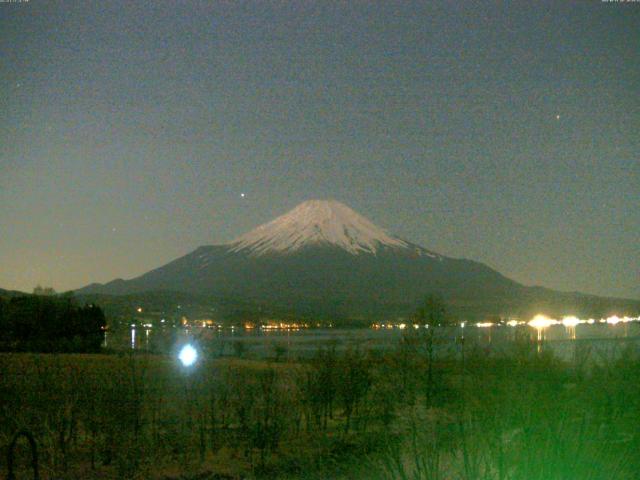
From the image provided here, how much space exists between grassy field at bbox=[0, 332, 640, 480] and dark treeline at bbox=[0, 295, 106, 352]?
24033 mm

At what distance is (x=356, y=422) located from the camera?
626 inches

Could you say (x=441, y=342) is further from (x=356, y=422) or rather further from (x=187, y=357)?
(x=187, y=357)

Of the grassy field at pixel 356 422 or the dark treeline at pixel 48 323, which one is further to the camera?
the dark treeline at pixel 48 323

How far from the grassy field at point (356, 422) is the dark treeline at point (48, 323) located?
24.0 m

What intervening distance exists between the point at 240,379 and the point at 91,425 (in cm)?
394

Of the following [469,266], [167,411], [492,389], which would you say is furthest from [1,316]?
[469,266]

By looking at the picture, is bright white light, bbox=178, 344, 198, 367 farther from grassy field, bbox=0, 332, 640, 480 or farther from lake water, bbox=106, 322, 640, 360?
grassy field, bbox=0, 332, 640, 480

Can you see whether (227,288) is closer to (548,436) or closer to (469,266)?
(469,266)

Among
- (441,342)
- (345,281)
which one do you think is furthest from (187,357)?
(345,281)

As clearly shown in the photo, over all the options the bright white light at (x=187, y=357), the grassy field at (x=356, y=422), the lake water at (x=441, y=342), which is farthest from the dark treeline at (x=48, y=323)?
the grassy field at (x=356, y=422)

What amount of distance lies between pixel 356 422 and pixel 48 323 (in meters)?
33.6

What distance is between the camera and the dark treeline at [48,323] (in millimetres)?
43725

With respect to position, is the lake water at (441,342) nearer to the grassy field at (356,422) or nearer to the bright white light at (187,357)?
the grassy field at (356,422)

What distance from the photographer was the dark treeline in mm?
43725
